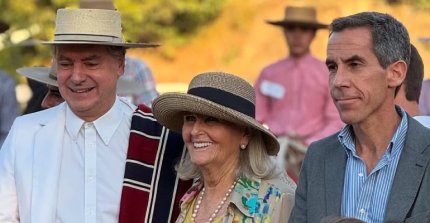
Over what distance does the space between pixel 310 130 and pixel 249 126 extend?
676 cm

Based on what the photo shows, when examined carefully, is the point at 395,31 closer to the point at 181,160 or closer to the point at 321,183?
the point at 321,183

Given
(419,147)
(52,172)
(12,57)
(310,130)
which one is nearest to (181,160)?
(52,172)

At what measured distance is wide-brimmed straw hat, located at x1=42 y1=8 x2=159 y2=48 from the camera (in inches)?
249

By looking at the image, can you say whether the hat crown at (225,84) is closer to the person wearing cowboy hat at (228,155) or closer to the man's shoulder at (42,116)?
the person wearing cowboy hat at (228,155)

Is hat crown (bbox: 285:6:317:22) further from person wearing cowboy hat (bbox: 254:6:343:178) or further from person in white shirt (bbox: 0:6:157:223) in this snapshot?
person in white shirt (bbox: 0:6:157:223)

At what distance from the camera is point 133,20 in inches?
1165

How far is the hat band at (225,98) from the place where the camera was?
588 cm

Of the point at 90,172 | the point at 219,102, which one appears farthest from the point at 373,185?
the point at 90,172

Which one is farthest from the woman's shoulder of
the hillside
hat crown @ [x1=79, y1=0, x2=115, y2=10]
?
the hillside

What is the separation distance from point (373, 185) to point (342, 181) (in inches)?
6.4

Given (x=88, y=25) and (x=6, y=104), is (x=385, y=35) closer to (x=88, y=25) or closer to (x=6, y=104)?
(x=88, y=25)

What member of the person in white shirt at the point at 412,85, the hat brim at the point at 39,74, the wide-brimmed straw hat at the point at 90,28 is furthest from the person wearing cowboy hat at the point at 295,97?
the wide-brimmed straw hat at the point at 90,28

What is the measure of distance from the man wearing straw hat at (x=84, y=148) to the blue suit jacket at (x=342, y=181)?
40.7 inches

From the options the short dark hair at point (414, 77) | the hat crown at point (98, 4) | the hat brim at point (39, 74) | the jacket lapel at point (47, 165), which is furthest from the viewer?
the hat crown at point (98, 4)
